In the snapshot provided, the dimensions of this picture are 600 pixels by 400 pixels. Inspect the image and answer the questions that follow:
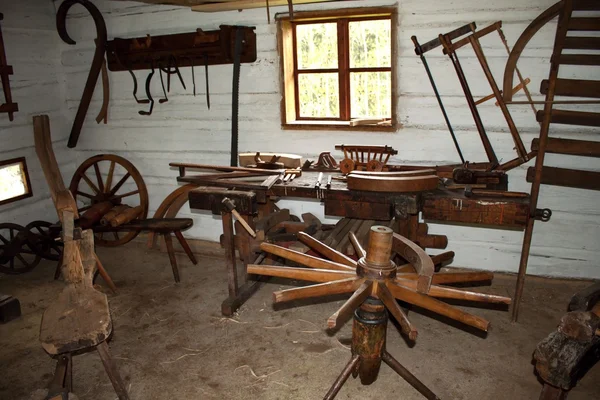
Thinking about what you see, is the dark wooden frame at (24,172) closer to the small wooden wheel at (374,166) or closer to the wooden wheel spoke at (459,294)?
the small wooden wheel at (374,166)

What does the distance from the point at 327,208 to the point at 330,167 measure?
29.0 inches

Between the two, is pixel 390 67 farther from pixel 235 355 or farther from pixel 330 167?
pixel 235 355

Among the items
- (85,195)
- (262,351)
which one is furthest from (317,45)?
(85,195)

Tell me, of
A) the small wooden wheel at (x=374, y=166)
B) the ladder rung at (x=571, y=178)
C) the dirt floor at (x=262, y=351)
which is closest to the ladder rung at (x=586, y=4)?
the ladder rung at (x=571, y=178)

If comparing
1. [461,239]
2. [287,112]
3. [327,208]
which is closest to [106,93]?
[287,112]

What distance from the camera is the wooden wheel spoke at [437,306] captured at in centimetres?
180

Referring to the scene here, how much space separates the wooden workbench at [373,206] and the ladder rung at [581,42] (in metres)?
1.24

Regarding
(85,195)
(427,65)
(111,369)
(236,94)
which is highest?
(427,65)

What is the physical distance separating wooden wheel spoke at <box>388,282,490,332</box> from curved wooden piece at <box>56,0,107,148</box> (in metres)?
4.70

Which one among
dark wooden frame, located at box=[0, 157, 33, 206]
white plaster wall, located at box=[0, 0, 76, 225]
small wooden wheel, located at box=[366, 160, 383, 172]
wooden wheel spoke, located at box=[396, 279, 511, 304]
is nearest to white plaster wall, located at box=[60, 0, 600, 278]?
white plaster wall, located at box=[0, 0, 76, 225]

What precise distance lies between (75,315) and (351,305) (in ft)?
6.19

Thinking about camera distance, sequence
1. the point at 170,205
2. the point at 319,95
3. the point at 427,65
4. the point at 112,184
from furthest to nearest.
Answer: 1. the point at 112,184
2. the point at 170,205
3. the point at 319,95
4. the point at 427,65

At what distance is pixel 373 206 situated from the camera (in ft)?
11.3

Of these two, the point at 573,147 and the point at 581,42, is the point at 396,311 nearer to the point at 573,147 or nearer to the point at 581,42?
the point at 573,147
